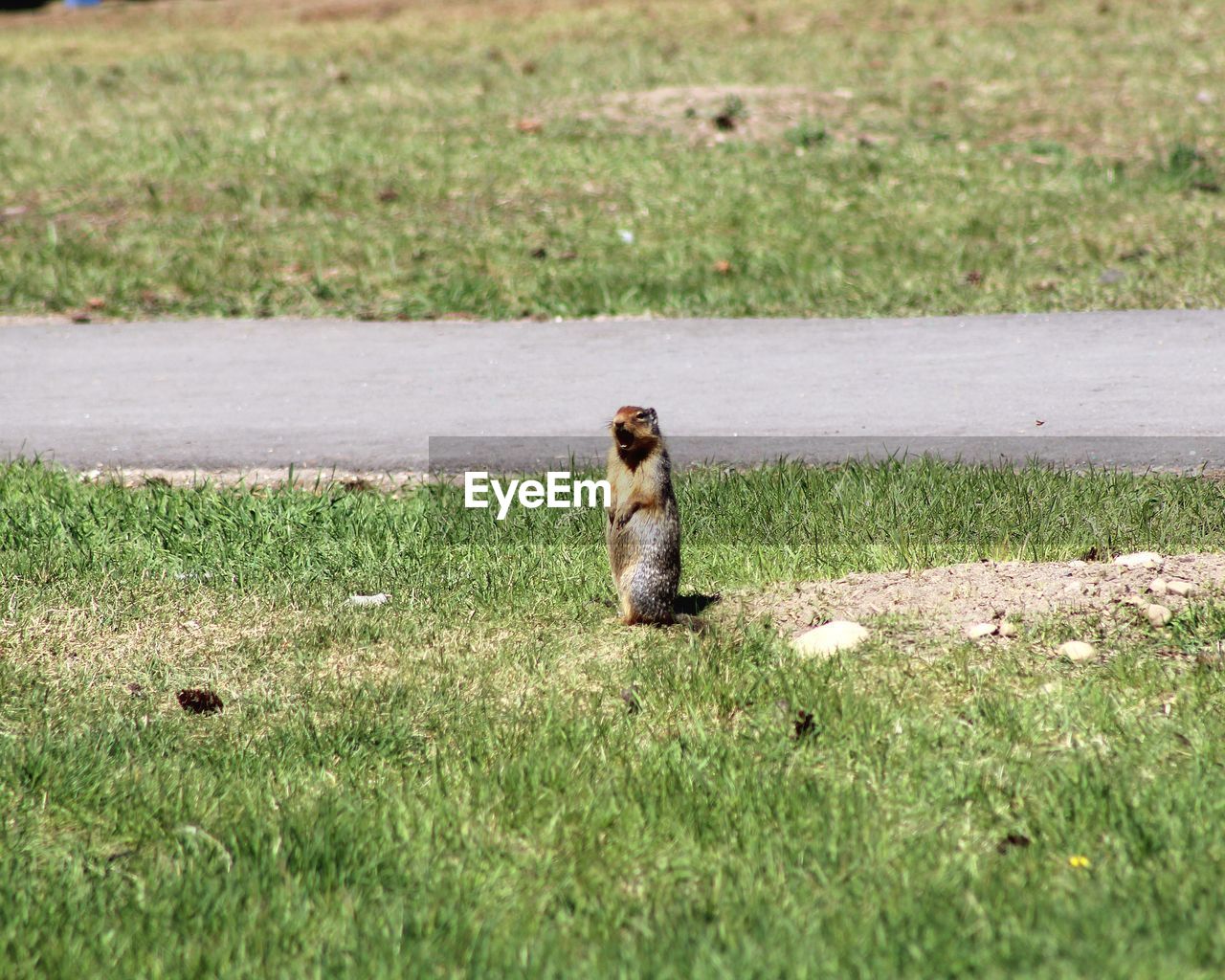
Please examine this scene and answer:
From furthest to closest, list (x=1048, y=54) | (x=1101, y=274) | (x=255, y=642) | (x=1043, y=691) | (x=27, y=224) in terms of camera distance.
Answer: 1. (x=1048, y=54)
2. (x=27, y=224)
3. (x=1101, y=274)
4. (x=255, y=642)
5. (x=1043, y=691)

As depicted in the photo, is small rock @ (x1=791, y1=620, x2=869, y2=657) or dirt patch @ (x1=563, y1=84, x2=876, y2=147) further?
dirt patch @ (x1=563, y1=84, x2=876, y2=147)

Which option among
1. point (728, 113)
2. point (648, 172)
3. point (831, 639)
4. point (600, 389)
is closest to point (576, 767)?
point (831, 639)

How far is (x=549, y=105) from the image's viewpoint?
1384 centimetres

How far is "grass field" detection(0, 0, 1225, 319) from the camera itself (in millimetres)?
10117

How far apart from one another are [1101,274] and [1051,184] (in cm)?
177

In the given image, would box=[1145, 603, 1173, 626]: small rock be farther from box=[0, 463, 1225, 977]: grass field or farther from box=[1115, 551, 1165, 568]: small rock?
box=[1115, 551, 1165, 568]: small rock

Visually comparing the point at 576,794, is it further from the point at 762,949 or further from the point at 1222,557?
the point at 1222,557

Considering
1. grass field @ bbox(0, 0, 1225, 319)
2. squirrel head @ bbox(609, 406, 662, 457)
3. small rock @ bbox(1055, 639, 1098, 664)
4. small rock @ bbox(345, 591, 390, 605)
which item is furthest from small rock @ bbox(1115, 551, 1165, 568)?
grass field @ bbox(0, 0, 1225, 319)

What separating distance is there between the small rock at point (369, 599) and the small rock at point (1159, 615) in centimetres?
264

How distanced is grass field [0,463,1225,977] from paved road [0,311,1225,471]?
3.83 ft

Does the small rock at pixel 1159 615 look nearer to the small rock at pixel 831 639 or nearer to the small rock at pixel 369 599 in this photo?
the small rock at pixel 831 639

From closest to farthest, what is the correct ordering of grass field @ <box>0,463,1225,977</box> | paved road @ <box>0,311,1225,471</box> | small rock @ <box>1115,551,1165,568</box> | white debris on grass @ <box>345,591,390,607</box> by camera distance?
1. grass field @ <box>0,463,1225,977</box>
2. small rock @ <box>1115,551,1165,568</box>
3. white debris on grass @ <box>345,591,390,607</box>
4. paved road @ <box>0,311,1225,471</box>

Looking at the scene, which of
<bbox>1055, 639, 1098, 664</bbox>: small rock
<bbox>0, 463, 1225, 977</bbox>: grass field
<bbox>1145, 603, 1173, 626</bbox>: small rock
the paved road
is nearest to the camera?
<bbox>0, 463, 1225, 977</bbox>: grass field

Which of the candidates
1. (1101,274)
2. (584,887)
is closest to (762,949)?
(584,887)
